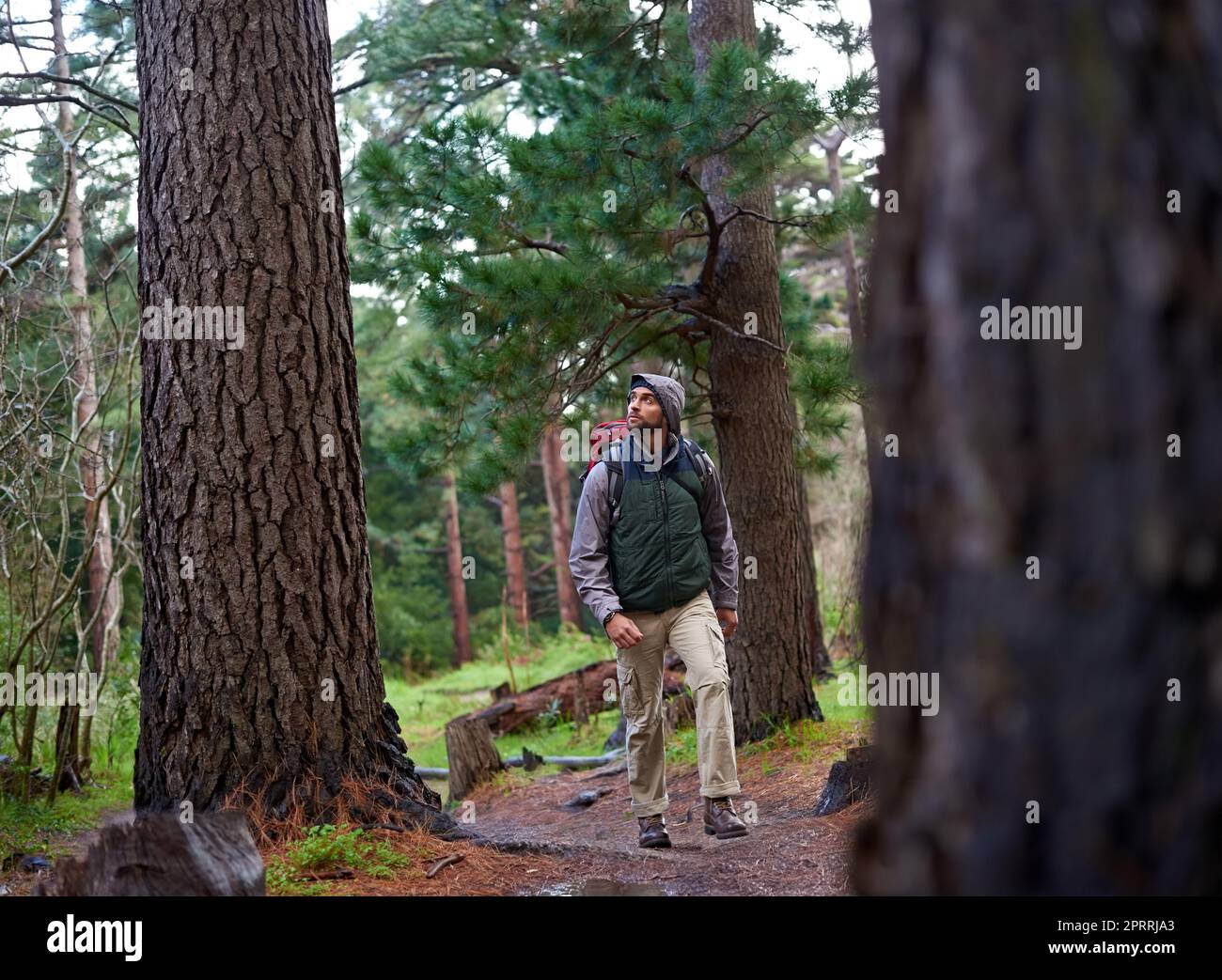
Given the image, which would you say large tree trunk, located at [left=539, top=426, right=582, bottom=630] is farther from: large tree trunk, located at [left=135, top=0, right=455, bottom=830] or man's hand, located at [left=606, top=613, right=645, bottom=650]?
large tree trunk, located at [left=135, top=0, right=455, bottom=830]

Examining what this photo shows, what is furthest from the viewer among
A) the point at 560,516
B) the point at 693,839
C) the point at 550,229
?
the point at 560,516

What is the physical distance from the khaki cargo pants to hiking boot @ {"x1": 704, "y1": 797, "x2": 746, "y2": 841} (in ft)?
0.19

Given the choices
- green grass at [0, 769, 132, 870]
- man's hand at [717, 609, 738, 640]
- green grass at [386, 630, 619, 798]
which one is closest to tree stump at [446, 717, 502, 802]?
green grass at [386, 630, 619, 798]

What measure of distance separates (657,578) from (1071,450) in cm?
424

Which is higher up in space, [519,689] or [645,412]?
[645,412]

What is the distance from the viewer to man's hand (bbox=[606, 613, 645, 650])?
5.29 m

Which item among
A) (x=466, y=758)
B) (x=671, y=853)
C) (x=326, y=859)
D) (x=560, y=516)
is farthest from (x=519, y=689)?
(x=326, y=859)

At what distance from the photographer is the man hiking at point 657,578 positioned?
17.8ft

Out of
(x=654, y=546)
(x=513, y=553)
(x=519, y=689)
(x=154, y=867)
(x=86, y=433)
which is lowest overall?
(x=519, y=689)

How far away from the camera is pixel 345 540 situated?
4.77 meters

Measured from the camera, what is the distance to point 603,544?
216 inches

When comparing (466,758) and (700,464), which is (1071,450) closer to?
(700,464)
